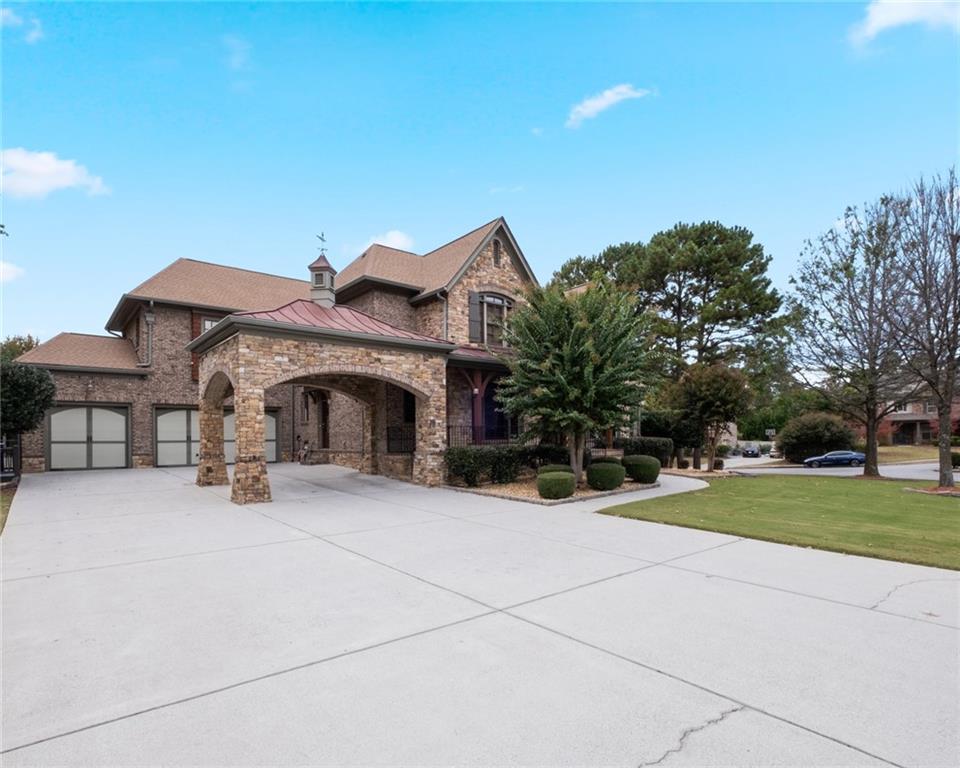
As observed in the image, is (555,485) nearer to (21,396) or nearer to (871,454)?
(21,396)

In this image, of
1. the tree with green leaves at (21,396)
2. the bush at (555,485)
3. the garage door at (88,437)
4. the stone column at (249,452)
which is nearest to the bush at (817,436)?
the bush at (555,485)

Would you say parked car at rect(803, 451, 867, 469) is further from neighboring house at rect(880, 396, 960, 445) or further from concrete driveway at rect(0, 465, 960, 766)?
concrete driveway at rect(0, 465, 960, 766)

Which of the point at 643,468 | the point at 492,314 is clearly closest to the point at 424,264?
the point at 492,314

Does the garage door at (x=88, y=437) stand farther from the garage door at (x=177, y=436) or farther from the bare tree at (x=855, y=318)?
the bare tree at (x=855, y=318)

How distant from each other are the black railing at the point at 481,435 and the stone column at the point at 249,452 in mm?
6407

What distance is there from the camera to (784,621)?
4840mm

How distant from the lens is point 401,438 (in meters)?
18.8

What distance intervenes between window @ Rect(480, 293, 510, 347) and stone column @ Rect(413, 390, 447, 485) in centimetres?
494

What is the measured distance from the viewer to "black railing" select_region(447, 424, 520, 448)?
17619 millimetres

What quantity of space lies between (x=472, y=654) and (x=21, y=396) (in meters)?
18.0

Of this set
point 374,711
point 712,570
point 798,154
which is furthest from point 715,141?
point 374,711

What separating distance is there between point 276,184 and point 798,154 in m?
16.7

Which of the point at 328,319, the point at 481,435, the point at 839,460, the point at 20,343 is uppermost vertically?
the point at 20,343

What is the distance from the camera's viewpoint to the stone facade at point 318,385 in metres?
12.5
